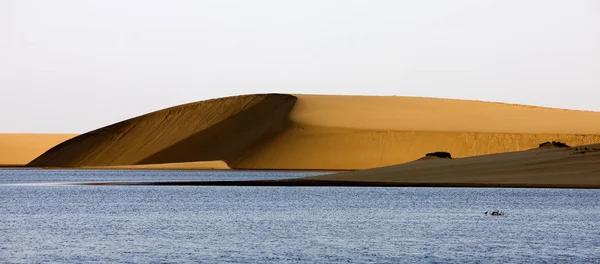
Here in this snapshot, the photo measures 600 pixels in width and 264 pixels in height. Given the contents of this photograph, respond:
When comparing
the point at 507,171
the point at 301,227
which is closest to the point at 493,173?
the point at 507,171

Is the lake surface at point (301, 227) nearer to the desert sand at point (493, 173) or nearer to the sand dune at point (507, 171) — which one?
the desert sand at point (493, 173)

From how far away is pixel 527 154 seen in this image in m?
122

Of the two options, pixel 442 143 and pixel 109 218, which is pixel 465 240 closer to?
pixel 109 218

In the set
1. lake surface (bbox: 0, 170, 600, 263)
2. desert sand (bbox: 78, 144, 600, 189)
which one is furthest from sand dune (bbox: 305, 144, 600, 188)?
lake surface (bbox: 0, 170, 600, 263)

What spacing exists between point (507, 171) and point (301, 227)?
5477 centimetres

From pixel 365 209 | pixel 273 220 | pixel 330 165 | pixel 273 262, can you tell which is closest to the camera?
pixel 273 262

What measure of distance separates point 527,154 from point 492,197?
2852 cm

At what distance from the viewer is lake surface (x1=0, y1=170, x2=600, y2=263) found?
47500mm

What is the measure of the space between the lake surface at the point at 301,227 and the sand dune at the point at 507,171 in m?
5.84

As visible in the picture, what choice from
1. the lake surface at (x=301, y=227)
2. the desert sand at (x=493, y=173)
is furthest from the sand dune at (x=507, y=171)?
the lake surface at (x=301, y=227)

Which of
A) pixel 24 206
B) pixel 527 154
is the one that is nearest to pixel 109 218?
pixel 24 206

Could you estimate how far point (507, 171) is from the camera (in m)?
113

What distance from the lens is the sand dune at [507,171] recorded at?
106m

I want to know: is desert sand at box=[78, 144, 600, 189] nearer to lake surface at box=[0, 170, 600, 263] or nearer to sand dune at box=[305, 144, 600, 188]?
sand dune at box=[305, 144, 600, 188]
